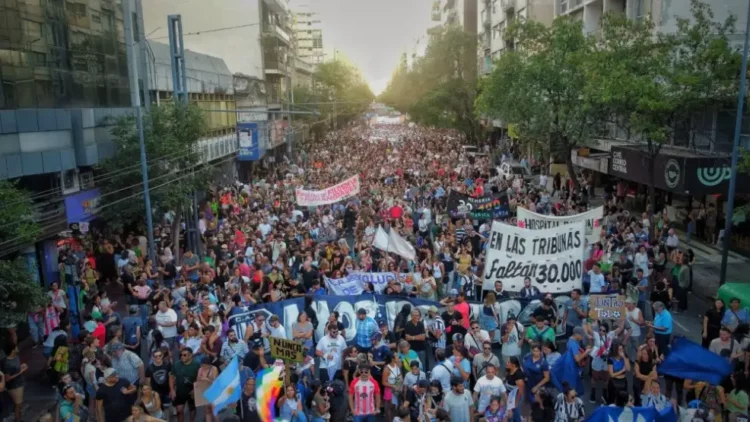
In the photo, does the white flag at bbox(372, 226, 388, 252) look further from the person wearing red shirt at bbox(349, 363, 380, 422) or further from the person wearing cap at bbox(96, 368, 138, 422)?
the person wearing cap at bbox(96, 368, 138, 422)

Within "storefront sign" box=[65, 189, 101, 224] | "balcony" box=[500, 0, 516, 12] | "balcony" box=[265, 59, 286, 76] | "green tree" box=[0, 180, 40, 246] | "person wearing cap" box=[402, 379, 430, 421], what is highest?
A: "balcony" box=[500, 0, 516, 12]

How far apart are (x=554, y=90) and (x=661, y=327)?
16.1m

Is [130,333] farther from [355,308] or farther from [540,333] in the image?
[540,333]

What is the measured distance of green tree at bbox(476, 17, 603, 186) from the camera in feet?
78.2

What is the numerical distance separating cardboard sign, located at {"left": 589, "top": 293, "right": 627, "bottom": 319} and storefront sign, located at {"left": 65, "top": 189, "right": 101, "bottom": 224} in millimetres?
12626

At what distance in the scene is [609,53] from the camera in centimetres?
2027

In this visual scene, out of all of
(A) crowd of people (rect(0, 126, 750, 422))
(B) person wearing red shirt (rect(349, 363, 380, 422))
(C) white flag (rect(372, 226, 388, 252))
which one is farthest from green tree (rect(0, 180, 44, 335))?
(C) white flag (rect(372, 226, 388, 252))

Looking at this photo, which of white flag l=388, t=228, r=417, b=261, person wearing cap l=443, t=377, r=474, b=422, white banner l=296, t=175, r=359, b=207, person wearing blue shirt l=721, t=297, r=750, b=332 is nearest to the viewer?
person wearing cap l=443, t=377, r=474, b=422

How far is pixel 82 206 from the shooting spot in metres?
17.3

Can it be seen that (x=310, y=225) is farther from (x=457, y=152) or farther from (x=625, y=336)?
(x=457, y=152)

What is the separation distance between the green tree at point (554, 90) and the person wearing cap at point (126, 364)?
17.4 m

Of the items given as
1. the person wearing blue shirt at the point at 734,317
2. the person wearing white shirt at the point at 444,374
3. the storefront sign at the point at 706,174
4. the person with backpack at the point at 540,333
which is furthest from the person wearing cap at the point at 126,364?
the storefront sign at the point at 706,174

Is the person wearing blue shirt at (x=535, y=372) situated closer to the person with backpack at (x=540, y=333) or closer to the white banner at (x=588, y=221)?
the person with backpack at (x=540, y=333)

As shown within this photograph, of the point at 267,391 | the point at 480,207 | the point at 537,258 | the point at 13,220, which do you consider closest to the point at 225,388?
the point at 267,391
